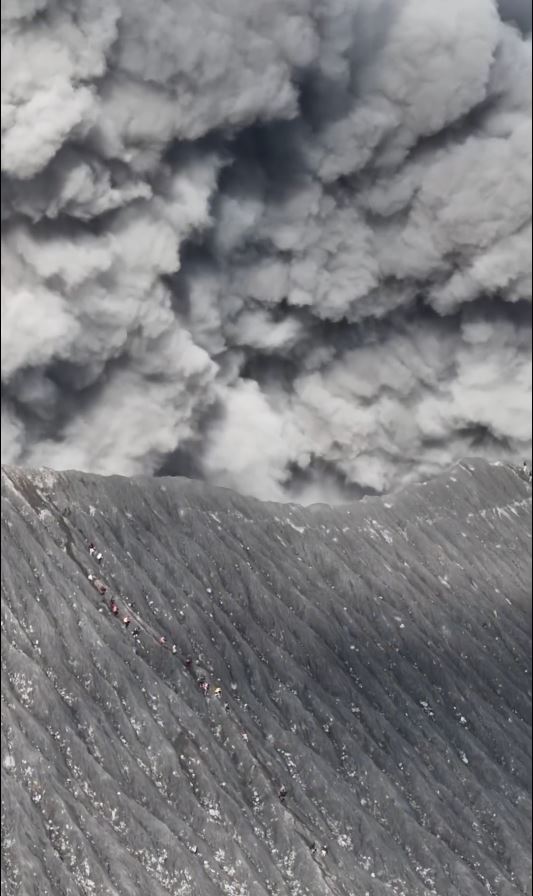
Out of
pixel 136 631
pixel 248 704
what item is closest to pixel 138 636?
pixel 136 631

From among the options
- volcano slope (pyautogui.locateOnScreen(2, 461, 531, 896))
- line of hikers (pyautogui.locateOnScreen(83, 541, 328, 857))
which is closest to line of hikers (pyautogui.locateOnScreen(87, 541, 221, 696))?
line of hikers (pyautogui.locateOnScreen(83, 541, 328, 857))

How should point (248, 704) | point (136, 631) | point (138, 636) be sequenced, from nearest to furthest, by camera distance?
point (138, 636) → point (136, 631) → point (248, 704)

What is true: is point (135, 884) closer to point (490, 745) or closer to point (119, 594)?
point (119, 594)

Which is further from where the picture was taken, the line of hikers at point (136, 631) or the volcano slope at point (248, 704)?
the line of hikers at point (136, 631)

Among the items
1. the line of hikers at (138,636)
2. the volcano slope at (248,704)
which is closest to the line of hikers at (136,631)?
the line of hikers at (138,636)

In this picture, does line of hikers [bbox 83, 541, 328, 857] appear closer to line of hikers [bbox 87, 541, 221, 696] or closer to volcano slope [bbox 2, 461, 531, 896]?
line of hikers [bbox 87, 541, 221, 696]

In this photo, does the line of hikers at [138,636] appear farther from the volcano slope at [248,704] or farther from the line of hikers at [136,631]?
the volcano slope at [248,704]

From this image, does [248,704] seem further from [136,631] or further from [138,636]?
[136,631]

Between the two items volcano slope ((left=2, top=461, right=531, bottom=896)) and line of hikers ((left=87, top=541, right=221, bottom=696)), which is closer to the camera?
volcano slope ((left=2, top=461, right=531, bottom=896))
